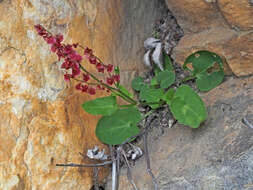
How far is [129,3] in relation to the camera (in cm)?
170

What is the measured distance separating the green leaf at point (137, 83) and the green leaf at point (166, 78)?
0.45ft

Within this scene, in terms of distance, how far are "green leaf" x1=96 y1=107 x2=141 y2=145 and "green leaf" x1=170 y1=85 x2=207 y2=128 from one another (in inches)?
7.8

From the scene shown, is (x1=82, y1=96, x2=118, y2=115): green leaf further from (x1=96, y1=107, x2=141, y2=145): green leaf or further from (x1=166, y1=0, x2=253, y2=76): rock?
(x1=166, y1=0, x2=253, y2=76): rock

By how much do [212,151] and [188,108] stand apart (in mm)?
200

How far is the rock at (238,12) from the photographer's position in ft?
4.21

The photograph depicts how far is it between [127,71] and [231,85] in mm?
576

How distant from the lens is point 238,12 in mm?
1311

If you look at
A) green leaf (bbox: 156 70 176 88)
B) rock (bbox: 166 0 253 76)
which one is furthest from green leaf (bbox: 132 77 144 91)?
rock (bbox: 166 0 253 76)

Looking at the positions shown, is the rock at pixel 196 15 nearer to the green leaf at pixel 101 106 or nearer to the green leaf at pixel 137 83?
the green leaf at pixel 137 83

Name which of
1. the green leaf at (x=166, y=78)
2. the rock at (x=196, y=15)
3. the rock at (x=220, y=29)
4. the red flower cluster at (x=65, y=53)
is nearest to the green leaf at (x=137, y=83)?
the green leaf at (x=166, y=78)

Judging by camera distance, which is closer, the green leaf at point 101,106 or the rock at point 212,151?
the rock at point 212,151

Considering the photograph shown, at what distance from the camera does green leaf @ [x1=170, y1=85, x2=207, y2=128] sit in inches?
49.3

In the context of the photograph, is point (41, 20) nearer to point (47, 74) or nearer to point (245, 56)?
point (47, 74)

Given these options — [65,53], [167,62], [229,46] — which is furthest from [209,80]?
[65,53]
